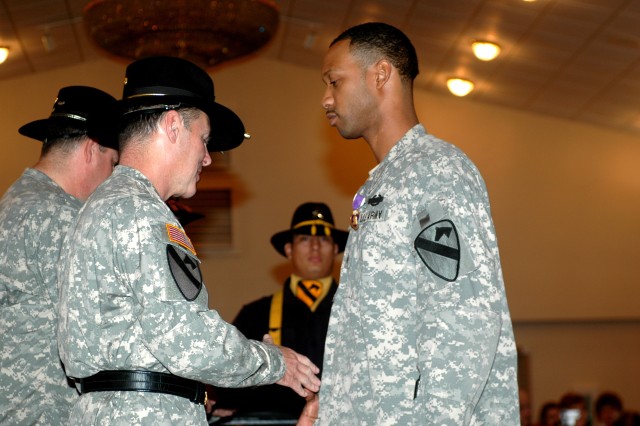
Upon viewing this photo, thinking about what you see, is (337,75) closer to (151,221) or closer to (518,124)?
(151,221)

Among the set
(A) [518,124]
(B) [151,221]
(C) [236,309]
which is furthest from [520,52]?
(B) [151,221]

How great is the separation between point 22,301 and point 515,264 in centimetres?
895

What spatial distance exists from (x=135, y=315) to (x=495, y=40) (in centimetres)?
722

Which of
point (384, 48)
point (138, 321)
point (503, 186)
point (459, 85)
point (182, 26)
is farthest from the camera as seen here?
point (503, 186)

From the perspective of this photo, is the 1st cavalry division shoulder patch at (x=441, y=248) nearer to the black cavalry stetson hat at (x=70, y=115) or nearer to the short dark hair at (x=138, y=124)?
the short dark hair at (x=138, y=124)

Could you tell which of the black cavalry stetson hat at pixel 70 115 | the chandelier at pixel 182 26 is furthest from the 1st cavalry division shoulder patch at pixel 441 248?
the chandelier at pixel 182 26

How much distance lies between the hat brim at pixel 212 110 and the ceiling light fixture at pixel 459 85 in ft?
25.1

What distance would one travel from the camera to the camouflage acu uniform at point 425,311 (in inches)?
99.7

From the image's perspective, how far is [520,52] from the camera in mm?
9375

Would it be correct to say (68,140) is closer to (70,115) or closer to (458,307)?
(70,115)

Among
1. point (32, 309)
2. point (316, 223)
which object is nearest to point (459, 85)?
point (316, 223)

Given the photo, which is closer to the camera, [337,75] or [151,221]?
[151,221]

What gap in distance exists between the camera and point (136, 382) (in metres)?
2.51

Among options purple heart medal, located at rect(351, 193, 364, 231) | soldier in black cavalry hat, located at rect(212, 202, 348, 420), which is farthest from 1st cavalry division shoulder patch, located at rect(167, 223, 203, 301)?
soldier in black cavalry hat, located at rect(212, 202, 348, 420)
